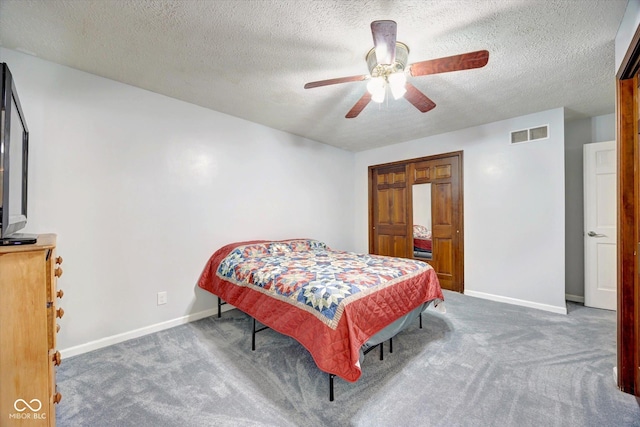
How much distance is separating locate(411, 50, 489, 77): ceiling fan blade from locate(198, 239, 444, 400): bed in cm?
146

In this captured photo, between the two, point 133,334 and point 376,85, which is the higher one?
point 376,85

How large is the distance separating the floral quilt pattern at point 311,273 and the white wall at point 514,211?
1.65 m

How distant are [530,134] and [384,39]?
2.83 m

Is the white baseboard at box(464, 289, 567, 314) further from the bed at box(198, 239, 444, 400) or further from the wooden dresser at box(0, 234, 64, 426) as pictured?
the wooden dresser at box(0, 234, 64, 426)

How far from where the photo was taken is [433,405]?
157 cm

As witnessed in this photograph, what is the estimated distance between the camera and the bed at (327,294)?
153 centimetres

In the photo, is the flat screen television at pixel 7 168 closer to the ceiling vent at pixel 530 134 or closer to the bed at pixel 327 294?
the bed at pixel 327 294

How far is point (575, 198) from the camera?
3367 mm

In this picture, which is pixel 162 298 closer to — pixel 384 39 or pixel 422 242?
pixel 384 39

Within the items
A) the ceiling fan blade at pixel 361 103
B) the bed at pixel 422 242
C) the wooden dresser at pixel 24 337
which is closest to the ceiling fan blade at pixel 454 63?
the ceiling fan blade at pixel 361 103

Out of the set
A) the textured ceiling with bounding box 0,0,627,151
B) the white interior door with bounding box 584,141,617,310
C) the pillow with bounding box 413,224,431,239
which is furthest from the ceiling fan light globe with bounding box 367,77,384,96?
the white interior door with bounding box 584,141,617,310

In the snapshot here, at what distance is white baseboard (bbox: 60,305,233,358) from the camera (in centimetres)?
211

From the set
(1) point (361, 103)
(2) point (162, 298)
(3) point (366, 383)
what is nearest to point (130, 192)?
(2) point (162, 298)

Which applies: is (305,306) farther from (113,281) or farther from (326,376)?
(113,281)
